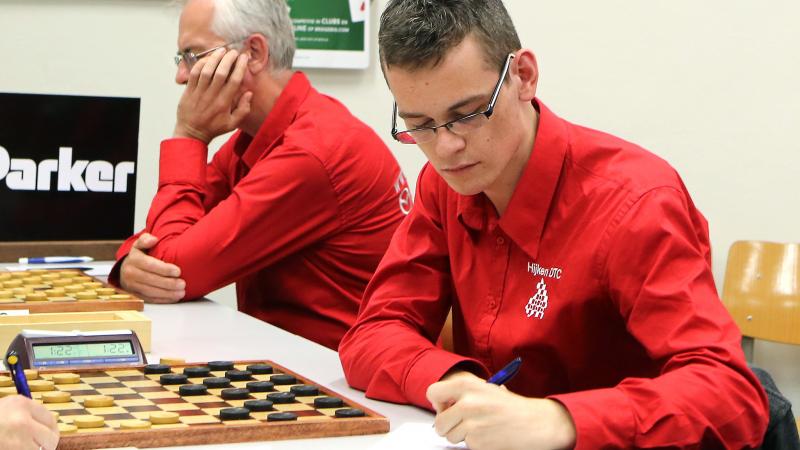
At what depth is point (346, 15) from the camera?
3.59m

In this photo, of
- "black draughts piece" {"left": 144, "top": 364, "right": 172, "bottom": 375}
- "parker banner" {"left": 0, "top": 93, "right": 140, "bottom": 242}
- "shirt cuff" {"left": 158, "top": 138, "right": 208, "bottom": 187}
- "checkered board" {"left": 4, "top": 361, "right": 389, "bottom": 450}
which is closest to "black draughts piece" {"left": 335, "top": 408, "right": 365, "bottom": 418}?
"checkered board" {"left": 4, "top": 361, "right": 389, "bottom": 450}

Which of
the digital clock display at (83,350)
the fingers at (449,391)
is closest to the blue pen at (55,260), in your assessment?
the digital clock display at (83,350)

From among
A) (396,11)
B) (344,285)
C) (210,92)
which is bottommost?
(344,285)

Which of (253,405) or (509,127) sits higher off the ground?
(509,127)

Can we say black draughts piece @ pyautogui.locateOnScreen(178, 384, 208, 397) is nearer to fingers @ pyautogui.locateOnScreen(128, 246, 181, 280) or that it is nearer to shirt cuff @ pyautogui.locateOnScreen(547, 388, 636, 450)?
shirt cuff @ pyautogui.locateOnScreen(547, 388, 636, 450)

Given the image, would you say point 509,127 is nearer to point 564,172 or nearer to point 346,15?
point 564,172

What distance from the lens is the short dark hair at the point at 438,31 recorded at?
149cm

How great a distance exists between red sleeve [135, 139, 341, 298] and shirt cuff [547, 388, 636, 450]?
125 cm

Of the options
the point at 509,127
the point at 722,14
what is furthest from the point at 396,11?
the point at 722,14

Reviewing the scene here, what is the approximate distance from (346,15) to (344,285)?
1356 millimetres

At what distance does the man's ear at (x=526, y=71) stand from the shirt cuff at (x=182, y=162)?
1273 mm

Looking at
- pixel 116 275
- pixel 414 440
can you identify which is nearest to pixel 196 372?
pixel 414 440

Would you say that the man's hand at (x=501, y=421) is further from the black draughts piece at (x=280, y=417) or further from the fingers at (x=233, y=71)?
the fingers at (x=233, y=71)

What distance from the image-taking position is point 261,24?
8.72 feet
